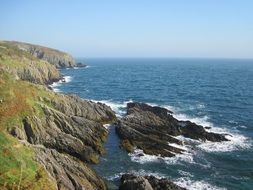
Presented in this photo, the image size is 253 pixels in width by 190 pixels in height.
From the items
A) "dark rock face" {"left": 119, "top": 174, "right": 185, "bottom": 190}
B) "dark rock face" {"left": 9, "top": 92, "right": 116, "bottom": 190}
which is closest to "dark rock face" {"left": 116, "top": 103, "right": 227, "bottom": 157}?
"dark rock face" {"left": 9, "top": 92, "right": 116, "bottom": 190}

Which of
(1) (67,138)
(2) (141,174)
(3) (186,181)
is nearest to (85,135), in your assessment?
(1) (67,138)

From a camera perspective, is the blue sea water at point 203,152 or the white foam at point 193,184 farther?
the blue sea water at point 203,152

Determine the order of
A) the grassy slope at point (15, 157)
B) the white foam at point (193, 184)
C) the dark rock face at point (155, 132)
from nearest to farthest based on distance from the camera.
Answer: the grassy slope at point (15, 157) < the white foam at point (193, 184) < the dark rock face at point (155, 132)

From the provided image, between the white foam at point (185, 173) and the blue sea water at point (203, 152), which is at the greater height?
the blue sea water at point (203, 152)

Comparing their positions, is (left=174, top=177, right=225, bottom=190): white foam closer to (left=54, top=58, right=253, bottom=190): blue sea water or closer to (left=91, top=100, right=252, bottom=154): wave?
(left=54, top=58, right=253, bottom=190): blue sea water

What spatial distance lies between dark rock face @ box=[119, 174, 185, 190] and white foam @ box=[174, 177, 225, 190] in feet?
12.1

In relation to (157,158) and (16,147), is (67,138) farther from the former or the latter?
(16,147)

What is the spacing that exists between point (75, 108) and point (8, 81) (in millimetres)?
12940

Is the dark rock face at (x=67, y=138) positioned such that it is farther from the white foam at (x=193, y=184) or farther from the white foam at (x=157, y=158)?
the white foam at (x=193, y=184)

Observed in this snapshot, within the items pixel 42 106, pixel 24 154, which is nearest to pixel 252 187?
pixel 24 154

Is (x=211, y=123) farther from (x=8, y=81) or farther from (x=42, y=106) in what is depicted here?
(x=8, y=81)

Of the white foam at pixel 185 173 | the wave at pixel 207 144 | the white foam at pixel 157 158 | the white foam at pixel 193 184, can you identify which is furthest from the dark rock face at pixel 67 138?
the white foam at pixel 185 173

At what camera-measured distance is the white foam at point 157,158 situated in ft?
163

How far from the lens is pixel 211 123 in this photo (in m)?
72.1
